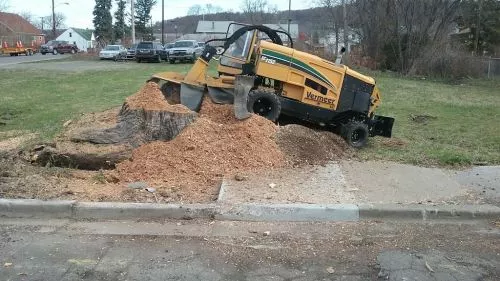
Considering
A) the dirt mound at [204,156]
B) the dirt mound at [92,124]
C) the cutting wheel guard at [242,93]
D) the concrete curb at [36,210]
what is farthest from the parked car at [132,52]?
the concrete curb at [36,210]

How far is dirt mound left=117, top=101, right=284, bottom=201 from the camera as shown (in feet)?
22.5

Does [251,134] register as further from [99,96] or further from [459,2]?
[459,2]

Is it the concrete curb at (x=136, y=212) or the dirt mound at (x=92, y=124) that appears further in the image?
the dirt mound at (x=92, y=124)

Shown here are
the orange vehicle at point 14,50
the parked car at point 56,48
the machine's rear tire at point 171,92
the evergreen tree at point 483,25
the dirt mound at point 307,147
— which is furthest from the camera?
the parked car at point 56,48

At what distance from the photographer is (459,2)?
35.1 m

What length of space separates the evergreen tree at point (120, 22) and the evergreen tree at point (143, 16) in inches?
107

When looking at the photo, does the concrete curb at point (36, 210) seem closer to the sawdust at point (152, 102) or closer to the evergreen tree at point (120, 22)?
the sawdust at point (152, 102)

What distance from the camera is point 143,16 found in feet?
349

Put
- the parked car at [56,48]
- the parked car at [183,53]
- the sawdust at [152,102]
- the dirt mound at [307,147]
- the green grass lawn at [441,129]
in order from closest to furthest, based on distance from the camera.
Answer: the dirt mound at [307,147] → the sawdust at [152,102] → the green grass lawn at [441,129] → the parked car at [183,53] → the parked car at [56,48]

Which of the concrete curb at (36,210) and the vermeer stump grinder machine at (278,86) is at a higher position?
the vermeer stump grinder machine at (278,86)

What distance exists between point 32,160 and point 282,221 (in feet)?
12.7

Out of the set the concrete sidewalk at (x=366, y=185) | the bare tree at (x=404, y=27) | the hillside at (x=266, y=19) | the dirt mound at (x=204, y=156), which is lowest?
the concrete sidewalk at (x=366, y=185)

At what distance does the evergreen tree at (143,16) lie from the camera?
10162 cm

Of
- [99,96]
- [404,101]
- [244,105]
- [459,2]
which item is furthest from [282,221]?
[459,2]
